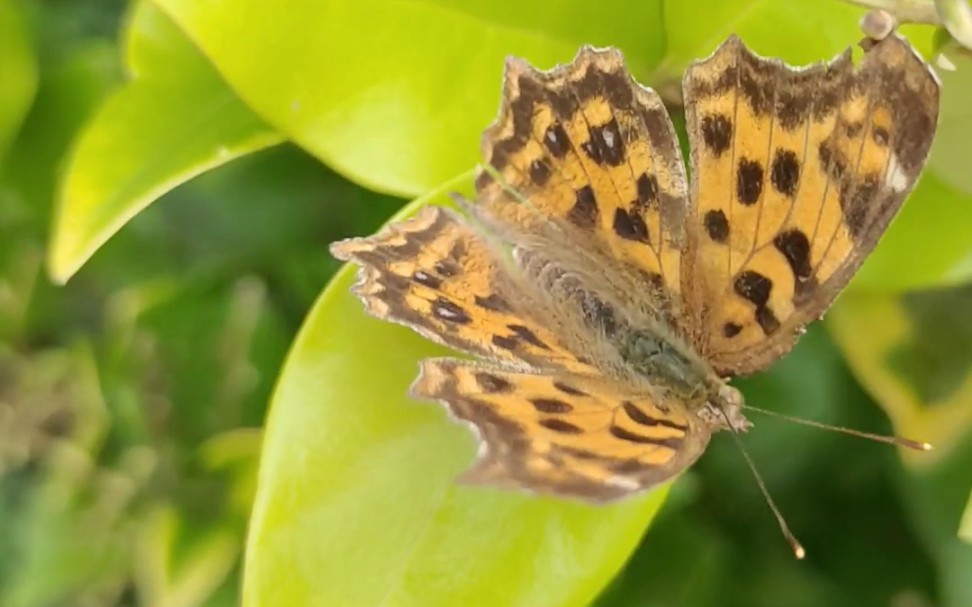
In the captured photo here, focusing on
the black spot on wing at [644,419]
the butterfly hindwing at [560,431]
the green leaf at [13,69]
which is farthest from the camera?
the green leaf at [13,69]

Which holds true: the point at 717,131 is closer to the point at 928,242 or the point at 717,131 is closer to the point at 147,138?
the point at 928,242

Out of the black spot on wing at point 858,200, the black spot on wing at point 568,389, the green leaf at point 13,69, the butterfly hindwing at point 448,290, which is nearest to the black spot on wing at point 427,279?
the butterfly hindwing at point 448,290

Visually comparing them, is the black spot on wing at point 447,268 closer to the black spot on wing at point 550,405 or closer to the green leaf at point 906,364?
the black spot on wing at point 550,405

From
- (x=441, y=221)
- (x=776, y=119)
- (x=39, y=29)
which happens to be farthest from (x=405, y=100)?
(x=39, y=29)

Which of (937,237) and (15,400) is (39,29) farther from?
(937,237)

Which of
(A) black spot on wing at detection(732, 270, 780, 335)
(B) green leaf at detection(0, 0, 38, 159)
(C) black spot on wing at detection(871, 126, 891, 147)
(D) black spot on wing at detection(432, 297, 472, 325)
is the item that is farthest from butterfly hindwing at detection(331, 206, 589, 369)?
(B) green leaf at detection(0, 0, 38, 159)

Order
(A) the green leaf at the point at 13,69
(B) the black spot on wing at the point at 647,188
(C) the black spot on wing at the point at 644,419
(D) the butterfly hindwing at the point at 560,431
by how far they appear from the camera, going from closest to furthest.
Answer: (D) the butterfly hindwing at the point at 560,431, (C) the black spot on wing at the point at 644,419, (B) the black spot on wing at the point at 647,188, (A) the green leaf at the point at 13,69

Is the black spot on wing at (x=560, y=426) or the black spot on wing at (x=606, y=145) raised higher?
the black spot on wing at (x=606, y=145)
